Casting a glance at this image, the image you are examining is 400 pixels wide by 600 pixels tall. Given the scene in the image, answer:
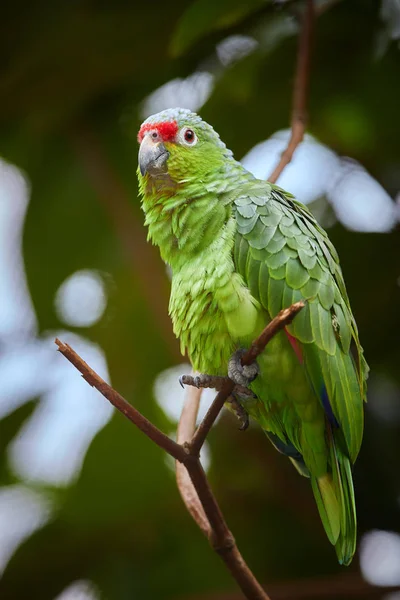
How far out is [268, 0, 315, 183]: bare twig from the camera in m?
Result: 2.10

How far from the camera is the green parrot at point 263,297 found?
1640mm

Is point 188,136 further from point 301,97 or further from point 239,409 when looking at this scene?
point 239,409

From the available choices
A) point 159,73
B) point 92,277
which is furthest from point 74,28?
point 92,277

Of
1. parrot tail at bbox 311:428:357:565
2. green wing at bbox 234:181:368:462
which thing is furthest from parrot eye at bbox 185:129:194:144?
parrot tail at bbox 311:428:357:565

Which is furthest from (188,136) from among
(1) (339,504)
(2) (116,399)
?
(1) (339,504)

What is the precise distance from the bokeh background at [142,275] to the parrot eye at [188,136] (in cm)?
76

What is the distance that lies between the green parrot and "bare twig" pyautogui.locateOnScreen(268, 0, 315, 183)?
0.22 meters

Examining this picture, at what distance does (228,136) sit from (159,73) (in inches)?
18.5

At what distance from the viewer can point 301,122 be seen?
7.20ft

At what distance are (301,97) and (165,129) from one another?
63 centimetres

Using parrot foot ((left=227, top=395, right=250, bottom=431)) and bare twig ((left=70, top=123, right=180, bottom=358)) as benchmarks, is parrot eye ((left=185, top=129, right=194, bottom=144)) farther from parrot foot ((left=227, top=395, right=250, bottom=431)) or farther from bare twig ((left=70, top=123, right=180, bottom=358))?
bare twig ((left=70, top=123, right=180, bottom=358))

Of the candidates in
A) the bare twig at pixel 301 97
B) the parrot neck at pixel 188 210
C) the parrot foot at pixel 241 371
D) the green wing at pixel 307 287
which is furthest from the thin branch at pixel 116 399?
the bare twig at pixel 301 97

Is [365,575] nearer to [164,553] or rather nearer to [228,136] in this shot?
[164,553]

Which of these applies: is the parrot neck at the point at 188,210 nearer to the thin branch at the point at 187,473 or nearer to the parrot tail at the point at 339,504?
the thin branch at the point at 187,473
